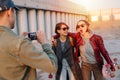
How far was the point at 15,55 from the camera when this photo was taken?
1517 mm

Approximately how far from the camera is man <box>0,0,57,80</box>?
59.2 inches

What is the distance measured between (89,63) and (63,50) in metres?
0.47

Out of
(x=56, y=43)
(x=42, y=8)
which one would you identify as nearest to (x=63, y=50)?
(x=56, y=43)

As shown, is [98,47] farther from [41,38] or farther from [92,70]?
[41,38]

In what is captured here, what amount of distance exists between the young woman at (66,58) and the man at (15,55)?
240 cm

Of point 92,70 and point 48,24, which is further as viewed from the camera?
point 48,24

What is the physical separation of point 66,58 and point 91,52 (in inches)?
17.9

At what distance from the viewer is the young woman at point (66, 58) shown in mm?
4043

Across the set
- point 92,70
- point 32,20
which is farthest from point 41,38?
point 32,20

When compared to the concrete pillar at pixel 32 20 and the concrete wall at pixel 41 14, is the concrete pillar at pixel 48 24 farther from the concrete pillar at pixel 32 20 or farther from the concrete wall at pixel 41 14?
the concrete pillar at pixel 32 20

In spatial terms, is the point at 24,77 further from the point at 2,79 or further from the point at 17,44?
the point at 17,44

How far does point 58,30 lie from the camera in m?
4.20

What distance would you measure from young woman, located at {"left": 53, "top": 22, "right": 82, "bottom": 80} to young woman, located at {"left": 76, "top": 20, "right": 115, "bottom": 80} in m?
0.15

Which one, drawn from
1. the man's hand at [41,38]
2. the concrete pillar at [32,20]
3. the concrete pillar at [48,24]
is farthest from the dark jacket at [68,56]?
the concrete pillar at [48,24]
